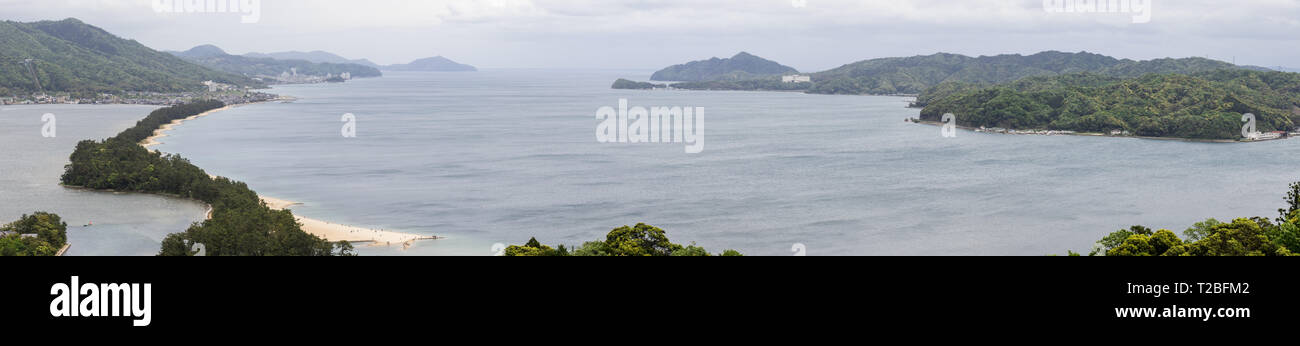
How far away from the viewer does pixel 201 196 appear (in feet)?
98.8

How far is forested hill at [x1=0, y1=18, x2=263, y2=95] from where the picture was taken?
96438 millimetres

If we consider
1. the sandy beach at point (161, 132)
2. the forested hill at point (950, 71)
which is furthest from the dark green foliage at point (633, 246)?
the forested hill at point (950, 71)

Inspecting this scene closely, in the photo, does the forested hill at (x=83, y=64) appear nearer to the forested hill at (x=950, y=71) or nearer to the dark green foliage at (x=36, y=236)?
the forested hill at (x=950, y=71)

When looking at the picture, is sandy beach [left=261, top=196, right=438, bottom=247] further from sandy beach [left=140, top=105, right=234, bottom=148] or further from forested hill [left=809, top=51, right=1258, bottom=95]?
forested hill [left=809, top=51, right=1258, bottom=95]

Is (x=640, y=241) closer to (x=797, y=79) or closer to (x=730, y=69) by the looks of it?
(x=797, y=79)

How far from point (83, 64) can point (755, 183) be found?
9702 cm

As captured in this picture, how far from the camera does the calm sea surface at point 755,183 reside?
1085 inches

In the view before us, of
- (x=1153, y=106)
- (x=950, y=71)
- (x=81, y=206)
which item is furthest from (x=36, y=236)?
(x=950, y=71)

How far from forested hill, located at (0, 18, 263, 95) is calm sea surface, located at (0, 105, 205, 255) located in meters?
51.6

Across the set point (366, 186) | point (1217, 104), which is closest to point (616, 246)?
point (366, 186)

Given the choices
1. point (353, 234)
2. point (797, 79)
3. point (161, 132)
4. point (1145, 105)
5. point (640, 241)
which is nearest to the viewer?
point (640, 241)

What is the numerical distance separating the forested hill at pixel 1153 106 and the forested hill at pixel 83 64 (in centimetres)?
8021

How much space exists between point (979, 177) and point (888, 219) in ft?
38.8

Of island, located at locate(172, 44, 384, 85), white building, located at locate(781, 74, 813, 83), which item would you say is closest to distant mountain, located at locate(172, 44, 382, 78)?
island, located at locate(172, 44, 384, 85)
